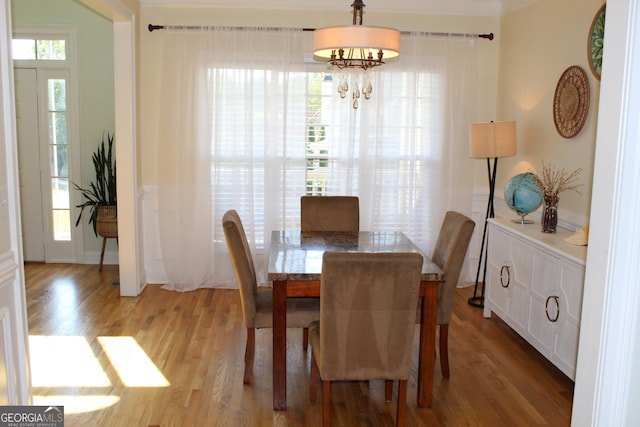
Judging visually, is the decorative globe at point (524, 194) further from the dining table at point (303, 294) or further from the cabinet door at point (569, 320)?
the dining table at point (303, 294)

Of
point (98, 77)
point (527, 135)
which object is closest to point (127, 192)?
point (98, 77)

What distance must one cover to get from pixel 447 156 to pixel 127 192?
2.82 meters

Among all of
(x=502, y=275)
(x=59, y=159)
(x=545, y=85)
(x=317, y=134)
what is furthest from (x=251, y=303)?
(x=59, y=159)

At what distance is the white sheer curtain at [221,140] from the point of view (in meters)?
4.86

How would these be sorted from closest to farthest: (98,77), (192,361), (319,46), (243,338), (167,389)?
1. (319,46)
2. (167,389)
3. (192,361)
4. (243,338)
5. (98,77)

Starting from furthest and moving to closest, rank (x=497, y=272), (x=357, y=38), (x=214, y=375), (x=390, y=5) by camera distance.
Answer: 1. (x=390, y=5)
2. (x=497, y=272)
3. (x=214, y=375)
4. (x=357, y=38)

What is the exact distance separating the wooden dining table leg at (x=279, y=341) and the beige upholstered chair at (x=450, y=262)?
929 mm

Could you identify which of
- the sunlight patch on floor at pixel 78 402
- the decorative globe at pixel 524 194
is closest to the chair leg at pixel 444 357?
the decorative globe at pixel 524 194

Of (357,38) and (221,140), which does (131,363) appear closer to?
(221,140)

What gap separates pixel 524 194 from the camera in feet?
13.1

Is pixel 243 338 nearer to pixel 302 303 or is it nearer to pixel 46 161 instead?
pixel 302 303

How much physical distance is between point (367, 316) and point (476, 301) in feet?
8.67

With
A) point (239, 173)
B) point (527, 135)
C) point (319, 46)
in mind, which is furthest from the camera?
point (239, 173)

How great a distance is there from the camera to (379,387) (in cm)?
324
